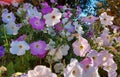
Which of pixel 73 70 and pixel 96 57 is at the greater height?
pixel 96 57

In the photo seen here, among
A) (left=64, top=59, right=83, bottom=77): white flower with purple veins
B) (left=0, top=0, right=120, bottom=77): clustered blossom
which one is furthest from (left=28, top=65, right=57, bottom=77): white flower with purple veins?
(left=64, top=59, right=83, bottom=77): white flower with purple veins

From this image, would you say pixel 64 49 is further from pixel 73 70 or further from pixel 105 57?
pixel 73 70

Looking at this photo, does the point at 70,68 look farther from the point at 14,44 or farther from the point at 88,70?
the point at 14,44

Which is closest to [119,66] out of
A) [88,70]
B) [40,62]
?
[40,62]

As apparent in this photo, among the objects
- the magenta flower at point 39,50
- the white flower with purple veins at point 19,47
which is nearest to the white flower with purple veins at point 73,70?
the magenta flower at point 39,50

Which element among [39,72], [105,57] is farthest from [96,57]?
[39,72]

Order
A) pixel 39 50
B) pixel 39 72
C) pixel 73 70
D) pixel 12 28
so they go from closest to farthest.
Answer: pixel 39 72 → pixel 73 70 → pixel 39 50 → pixel 12 28

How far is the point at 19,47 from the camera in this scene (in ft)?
8.51

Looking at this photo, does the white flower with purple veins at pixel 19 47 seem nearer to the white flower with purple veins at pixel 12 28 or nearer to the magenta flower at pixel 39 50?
the magenta flower at pixel 39 50

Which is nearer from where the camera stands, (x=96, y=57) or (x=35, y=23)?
(x=96, y=57)

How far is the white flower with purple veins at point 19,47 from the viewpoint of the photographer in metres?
2.55

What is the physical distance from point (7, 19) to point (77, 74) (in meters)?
1.64

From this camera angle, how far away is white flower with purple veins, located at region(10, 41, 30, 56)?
255cm

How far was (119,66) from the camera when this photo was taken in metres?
2.78
